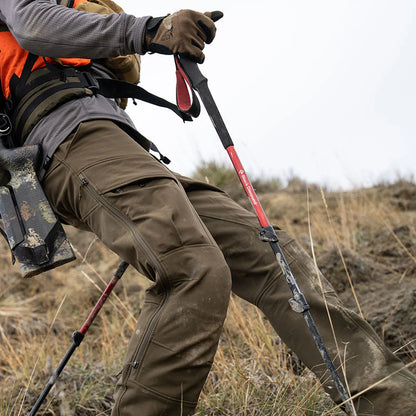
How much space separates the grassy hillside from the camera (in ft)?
8.47

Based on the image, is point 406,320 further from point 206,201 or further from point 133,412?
point 133,412

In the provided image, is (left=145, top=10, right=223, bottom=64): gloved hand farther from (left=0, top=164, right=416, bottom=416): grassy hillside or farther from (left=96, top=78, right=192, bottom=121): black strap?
(left=0, top=164, right=416, bottom=416): grassy hillside

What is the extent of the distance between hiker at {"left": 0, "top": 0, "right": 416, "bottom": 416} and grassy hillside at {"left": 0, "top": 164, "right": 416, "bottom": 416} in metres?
0.28

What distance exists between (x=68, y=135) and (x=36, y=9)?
1.55 feet

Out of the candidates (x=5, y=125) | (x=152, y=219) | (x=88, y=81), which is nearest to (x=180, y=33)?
(x=88, y=81)

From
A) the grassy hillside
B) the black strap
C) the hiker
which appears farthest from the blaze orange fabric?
the grassy hillside

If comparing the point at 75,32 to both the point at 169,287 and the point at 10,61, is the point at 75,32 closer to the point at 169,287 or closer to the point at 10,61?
the point at 10,61

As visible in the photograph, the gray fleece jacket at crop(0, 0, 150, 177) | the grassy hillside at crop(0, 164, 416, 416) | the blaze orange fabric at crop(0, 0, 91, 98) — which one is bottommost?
the grassy hillside at crop(0, 164, 416, 416)

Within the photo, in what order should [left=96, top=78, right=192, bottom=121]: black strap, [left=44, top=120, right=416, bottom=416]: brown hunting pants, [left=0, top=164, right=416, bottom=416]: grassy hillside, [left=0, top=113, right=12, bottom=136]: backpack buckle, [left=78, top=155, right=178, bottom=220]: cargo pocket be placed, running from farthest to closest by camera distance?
1. [left=0, top=164, right=416, bottom=416]: grassy hillside
2. [left=96, top=78, right=192, bottom=121]: black strap
3. [left=0, top=113, right=12, bottom=136]: backpack buckle
4. [left=78, top=155, right=178, bottom=220]: cargo pocket
5. [left=44, top=120, right=416, bottom=416]: brown hunting pants

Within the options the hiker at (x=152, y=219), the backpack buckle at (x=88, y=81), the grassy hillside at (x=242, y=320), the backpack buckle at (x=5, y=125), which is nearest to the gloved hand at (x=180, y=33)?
the hiker at (x=152, y=219)

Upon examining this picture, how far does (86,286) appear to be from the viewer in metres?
6.22

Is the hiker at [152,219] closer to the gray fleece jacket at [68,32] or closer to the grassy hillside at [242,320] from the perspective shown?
the gray fleece jacket at [68,32]

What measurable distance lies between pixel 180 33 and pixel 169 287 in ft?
2.94

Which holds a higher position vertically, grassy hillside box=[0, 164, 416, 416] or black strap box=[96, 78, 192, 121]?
black strap box=[96, 78, 192, 121]
